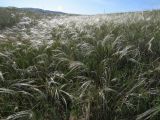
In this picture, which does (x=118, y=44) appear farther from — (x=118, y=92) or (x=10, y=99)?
(x=10, y=99)

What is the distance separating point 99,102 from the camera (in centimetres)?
446

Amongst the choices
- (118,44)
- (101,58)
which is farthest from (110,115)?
(118,44)

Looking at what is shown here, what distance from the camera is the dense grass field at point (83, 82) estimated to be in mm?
4387

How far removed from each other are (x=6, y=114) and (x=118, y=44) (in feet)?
8.35

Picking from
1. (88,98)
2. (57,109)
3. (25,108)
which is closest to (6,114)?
(25,108)

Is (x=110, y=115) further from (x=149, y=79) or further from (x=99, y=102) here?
(x=149, y=79)

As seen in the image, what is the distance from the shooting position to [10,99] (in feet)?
15.3

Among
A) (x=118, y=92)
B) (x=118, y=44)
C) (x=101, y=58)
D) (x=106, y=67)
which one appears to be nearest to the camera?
(x=118, y=92)

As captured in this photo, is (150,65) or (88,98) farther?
(150,65)

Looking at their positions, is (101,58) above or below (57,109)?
above

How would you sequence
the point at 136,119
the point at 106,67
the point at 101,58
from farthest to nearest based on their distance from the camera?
the point at 101,58 < the point at 106,67 < the point at 136,119

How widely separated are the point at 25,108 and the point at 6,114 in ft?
0.81

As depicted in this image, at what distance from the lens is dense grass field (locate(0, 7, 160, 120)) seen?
4387 millimetres

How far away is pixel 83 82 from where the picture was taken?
4949mm
